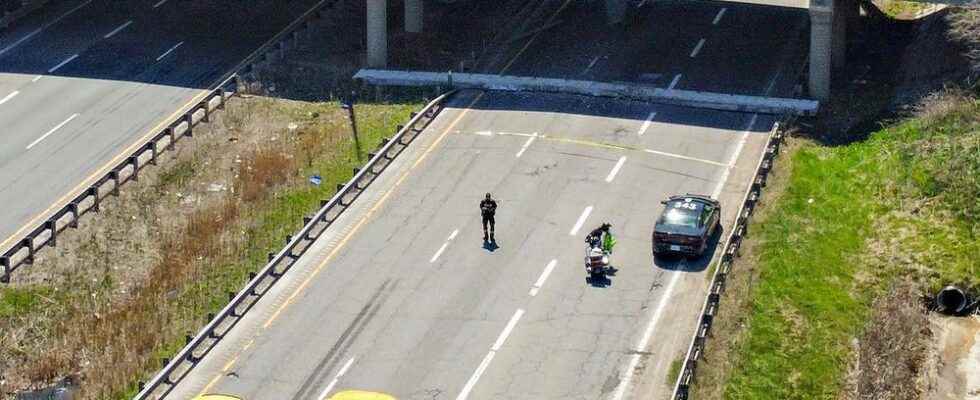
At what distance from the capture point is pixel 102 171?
2046 inches

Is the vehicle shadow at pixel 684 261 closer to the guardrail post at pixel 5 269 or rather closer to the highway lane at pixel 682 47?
the highway lane at pixel 682 47

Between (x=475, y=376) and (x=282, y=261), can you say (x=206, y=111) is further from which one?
(x=475, y=376)

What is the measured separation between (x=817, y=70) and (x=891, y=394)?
60.7ft

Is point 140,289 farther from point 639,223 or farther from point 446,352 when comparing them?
point 639,223

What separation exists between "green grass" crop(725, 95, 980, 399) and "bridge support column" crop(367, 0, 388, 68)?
1636cm

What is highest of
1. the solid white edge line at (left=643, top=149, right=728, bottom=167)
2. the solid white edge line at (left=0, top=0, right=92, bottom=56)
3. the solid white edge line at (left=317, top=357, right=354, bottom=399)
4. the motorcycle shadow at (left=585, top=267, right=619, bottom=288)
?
the motorcycle shadow at (left=585, top=267, right=619, bottom=288)

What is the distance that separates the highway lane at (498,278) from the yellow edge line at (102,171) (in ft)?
28.8

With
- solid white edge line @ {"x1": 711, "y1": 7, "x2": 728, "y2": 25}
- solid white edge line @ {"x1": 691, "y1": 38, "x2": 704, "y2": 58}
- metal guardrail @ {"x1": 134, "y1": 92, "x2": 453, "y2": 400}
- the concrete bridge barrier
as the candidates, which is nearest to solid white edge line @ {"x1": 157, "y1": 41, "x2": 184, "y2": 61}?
the concrete bridge barrier

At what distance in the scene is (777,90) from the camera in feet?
190

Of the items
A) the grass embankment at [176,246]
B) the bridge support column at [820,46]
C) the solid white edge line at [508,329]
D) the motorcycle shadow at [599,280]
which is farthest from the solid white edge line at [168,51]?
the solid white edge line at [508,329]

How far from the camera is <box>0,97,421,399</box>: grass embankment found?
137ft

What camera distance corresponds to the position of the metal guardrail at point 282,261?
129 ft

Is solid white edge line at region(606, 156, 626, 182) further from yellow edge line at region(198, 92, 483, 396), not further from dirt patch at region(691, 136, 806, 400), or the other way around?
yellow edge line at region(198, 92, 483, 396)

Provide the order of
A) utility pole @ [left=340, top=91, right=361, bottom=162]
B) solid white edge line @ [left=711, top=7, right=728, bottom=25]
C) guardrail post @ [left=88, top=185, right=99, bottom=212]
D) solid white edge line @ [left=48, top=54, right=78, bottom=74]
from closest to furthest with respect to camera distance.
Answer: guardrail post @ [left=88, top=185, right=99, bottom=212]
utility pole @ [left=340, top=91, right=361, bottom=162]
solid white edge line @ [left=48, top=54, right=78, bottom=74]
solid white edge line @ [left=711, top=7, right=728, bottom=25]
